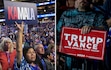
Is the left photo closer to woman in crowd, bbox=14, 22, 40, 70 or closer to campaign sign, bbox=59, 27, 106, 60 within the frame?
woman in crowd, bbox=14, 22, 40, 70

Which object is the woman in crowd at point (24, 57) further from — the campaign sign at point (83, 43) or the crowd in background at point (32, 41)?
the campaign sign at point (83, 43)

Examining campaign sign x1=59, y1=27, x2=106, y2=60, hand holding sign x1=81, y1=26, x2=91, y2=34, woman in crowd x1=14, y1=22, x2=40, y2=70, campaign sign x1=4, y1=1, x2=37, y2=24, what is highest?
campaign sign x1=4, y1=1, x2=37, y2=24

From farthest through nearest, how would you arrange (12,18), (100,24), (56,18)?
(12,18), (56,18), (100,24)

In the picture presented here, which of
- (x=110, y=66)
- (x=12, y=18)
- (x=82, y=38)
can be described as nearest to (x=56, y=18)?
(x=82, y=38)

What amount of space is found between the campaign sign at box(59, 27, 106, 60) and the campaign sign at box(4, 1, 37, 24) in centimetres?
51

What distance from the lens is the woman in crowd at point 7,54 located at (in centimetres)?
339

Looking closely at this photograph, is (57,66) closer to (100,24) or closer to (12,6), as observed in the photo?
(100,24)

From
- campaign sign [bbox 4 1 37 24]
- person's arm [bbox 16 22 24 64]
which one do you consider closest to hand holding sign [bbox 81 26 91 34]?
campaign sign [bbox 4 1 37 24]

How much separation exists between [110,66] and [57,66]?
655 millimetres

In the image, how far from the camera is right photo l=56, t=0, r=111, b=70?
292cm

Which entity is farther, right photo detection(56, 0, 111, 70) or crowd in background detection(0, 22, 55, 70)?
crowd in background detection(0, 22, 55, 70)

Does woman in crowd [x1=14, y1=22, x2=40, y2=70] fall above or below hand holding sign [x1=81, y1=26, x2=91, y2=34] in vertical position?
below

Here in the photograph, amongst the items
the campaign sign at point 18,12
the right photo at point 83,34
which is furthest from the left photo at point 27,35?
the right photo at point 83,34

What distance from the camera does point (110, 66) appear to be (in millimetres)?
2934
